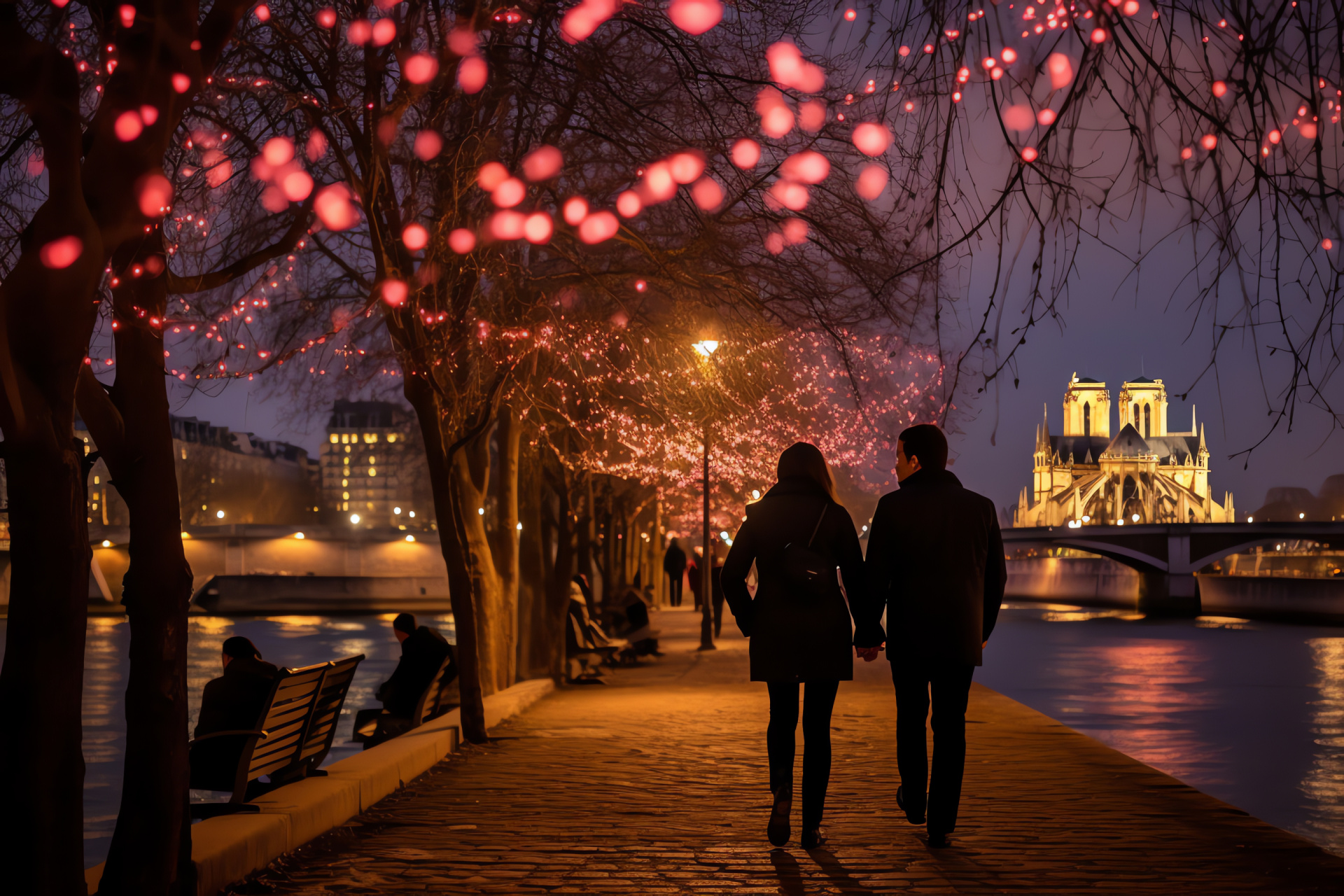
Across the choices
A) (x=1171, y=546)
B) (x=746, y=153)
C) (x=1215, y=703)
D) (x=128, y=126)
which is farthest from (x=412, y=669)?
(x=1171, y=546)

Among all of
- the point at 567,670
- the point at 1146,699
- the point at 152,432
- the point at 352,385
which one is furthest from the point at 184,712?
the point at 1146,699

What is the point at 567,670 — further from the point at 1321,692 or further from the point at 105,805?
the point at 1321,692

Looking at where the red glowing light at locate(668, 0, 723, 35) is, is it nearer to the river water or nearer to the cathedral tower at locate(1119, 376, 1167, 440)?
the river water

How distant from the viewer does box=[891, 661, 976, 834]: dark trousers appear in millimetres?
6160

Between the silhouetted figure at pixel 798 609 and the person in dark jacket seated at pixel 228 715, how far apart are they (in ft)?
8.26

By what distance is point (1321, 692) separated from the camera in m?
27.2

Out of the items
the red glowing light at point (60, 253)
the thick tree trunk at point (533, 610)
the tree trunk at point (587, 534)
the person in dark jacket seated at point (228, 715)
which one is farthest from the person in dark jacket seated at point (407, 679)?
the tree trunk at point (587, 534)

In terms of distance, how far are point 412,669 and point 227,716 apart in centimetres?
402

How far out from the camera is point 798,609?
20.0 ft

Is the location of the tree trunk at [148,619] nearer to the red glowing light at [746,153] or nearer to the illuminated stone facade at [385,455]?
the red glowing light at [746,153]

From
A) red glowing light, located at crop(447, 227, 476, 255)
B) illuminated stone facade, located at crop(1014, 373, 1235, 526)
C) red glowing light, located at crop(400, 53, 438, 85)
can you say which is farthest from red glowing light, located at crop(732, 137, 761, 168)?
illuminated stone facade, located at crop(1014, 373, 1235, 526)

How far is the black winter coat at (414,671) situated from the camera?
11.0m

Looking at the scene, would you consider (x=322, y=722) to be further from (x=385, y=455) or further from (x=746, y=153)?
(x=385, y=455)

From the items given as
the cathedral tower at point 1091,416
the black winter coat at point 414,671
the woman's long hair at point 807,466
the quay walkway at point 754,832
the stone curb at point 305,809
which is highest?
the cathedral tower at point 1091,416
